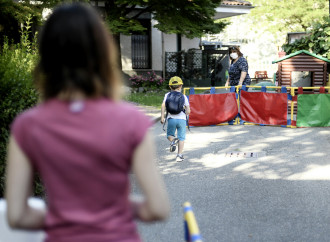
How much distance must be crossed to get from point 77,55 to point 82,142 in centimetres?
29

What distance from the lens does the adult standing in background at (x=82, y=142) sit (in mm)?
1728

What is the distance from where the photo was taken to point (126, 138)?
1.72 meters

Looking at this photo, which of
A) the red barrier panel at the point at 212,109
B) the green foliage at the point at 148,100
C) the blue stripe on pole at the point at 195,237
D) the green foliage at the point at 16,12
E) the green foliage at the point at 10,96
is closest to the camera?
the blue stripe on pole at the point at 195,237

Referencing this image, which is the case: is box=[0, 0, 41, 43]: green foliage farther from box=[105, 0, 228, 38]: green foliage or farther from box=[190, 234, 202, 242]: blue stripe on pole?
box=[190, 234, 202, 242]: blue stripe on pole

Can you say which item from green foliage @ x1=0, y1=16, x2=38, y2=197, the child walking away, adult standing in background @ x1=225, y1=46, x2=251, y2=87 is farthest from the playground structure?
green foliage @ x1=0, y1=16, x2=38, y2=197

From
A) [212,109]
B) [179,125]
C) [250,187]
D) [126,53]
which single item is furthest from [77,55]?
[126,53]

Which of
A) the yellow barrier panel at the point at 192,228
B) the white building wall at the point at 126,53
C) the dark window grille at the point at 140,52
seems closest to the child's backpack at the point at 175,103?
the yellow barrier panel at the point at 192,228

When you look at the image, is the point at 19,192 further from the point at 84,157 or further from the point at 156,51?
the point at 156,51

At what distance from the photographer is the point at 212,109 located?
549 inches

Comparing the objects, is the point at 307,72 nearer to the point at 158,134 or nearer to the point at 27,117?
the point at 158,134

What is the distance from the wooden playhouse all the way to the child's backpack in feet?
25.7

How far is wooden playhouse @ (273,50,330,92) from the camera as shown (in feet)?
52.2

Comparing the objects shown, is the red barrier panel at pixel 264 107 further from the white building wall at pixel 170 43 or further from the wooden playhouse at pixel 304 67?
Result: the white building wall at pixel 170 43

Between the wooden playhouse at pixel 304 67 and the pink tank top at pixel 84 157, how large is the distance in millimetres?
→ 14859
